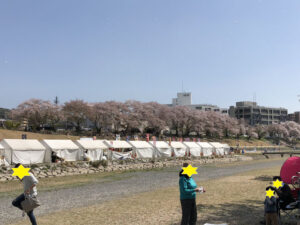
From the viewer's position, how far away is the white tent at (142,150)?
131ft

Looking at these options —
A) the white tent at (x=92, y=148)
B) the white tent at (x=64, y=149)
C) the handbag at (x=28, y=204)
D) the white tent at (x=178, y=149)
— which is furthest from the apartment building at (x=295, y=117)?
the handbag at (x=28, y=204)

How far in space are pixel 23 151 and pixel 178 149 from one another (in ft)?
81.4

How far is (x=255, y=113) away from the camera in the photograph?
493 feet

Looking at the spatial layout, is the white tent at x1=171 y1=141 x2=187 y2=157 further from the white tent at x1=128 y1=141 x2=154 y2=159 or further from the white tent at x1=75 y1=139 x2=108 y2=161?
the white tent at x1=75 y1=139 x2=108 y2=161

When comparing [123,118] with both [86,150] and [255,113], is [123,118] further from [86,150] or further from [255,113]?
[255,113]

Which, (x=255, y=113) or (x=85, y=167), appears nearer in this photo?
(x=85, y=167)

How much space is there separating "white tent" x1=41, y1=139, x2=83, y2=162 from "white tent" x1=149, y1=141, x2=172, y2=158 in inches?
497

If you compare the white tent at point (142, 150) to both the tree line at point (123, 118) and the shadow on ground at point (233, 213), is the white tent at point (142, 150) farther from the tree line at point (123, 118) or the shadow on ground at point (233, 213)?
the shadow on ground at point (233, 213)

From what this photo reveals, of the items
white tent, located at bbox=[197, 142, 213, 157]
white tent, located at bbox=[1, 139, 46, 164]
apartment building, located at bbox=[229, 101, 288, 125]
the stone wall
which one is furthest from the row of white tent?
apartment building, located at bbox=[229, 101, 288, 125]

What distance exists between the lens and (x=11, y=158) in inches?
1046

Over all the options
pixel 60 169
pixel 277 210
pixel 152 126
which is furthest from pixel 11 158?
pixel 152 126

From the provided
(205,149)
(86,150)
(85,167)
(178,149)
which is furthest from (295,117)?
(85,167)

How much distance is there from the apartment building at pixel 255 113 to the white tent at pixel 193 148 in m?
100

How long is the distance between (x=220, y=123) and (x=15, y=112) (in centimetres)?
5745
